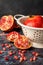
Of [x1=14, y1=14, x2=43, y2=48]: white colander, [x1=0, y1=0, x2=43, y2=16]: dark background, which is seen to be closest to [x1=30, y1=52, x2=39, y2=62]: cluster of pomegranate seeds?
[x1=14, y1=14, x2=43, y2=48]: white colander

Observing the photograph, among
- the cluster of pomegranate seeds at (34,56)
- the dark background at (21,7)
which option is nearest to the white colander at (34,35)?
the cluster of pomegranate seeds at (34,56)

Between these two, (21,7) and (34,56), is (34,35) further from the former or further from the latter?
(21,7)

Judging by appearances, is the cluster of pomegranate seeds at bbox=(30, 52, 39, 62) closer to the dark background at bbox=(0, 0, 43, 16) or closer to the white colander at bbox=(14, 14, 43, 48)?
the white colander at bbox=(14, 14, 43, 48)

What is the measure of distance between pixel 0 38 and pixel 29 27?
0.23 meters

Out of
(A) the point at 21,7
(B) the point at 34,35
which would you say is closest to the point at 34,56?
(B) the point at 34,35

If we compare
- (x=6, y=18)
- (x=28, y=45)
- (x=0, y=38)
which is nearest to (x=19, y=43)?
(x=28, y=45)

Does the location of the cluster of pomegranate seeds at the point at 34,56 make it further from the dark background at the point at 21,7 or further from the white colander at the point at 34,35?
the dark background at the point at 21,7

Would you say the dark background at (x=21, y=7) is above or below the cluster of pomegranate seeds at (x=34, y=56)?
above

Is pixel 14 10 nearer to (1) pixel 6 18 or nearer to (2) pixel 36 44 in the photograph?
(1) pixel 6 18

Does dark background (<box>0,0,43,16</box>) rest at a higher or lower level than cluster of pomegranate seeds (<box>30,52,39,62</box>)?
higher

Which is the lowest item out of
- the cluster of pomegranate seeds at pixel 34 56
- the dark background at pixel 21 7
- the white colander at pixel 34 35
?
the cluster of pomegranate seeds at pixel 34 56

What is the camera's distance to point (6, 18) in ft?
4.42

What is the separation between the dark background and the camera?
1.55 metres

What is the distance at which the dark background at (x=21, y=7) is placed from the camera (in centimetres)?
155
